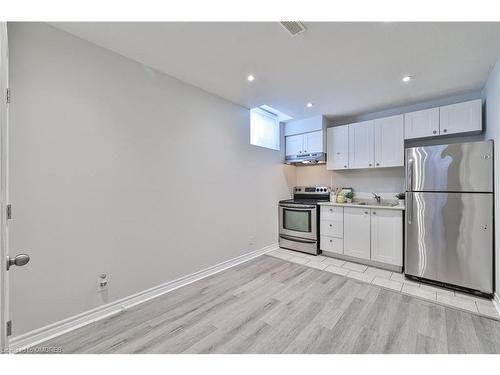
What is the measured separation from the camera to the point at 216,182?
300 cm

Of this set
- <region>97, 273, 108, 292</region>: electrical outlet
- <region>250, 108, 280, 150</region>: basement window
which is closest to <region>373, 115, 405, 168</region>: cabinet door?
<region>250, 108, 280, 150</region>: basement window

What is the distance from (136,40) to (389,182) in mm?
3953

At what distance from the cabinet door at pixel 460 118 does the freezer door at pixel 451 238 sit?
98cm

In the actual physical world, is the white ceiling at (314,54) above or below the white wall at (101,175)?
above

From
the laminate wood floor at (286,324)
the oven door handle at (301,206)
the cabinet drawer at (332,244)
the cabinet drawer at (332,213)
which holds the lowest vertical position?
the laminate wood floor at (286,324)

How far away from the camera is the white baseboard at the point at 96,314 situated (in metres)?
1.59

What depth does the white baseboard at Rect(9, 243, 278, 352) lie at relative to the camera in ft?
5.21

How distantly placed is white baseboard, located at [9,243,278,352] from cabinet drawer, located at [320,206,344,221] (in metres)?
1.99

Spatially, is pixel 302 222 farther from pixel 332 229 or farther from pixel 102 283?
pixel 102 283

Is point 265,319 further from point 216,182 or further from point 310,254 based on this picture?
point 310,254

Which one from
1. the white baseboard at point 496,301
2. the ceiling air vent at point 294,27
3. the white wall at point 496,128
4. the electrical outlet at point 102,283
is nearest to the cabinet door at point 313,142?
the white wall at point 496,128

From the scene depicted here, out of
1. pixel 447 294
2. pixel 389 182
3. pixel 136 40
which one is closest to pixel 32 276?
pixel 136 40

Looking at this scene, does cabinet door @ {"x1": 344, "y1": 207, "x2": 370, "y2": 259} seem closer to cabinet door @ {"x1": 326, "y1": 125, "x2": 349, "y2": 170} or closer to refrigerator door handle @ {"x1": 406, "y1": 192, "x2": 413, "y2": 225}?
refrigerator door handle @ {"x1": 406, "y1": 192, "x2": 413, "y2": 225}

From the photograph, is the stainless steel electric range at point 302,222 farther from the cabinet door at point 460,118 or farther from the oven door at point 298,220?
the cabinet door at point 460,118
